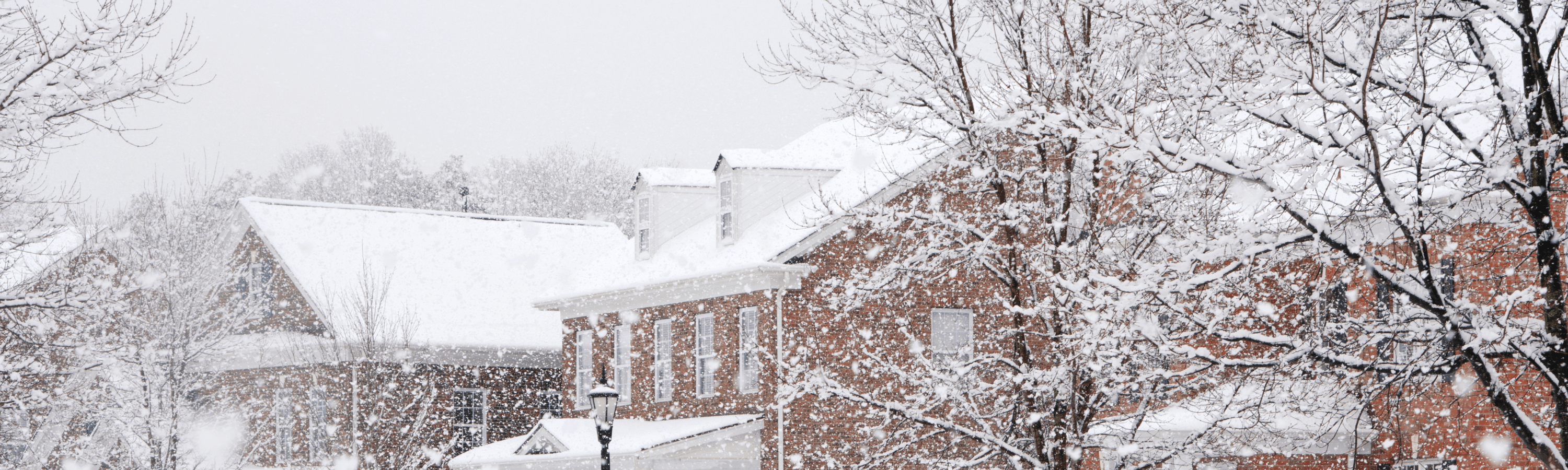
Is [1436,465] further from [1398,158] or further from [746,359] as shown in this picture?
[1398,158]

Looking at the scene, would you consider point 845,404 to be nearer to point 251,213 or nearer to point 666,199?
point 666,199

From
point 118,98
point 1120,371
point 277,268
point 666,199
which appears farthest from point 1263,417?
point 277,268

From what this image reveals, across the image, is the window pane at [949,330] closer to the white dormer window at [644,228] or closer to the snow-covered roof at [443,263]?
the white dormer window at [644,228]

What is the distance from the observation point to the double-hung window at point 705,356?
21.7 m

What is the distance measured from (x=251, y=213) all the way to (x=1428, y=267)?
25.4 metres

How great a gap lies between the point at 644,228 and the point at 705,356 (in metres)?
3.87

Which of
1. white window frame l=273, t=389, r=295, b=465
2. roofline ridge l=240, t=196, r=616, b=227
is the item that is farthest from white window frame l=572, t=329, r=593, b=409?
roofline ridge l=240, t=196, r=616, b=227

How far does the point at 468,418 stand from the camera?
27.0 metres

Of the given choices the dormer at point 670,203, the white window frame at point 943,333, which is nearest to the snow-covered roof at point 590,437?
the white window frame at point 943,333

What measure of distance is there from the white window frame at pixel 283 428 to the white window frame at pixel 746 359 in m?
10.2

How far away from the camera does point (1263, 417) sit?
542 inches

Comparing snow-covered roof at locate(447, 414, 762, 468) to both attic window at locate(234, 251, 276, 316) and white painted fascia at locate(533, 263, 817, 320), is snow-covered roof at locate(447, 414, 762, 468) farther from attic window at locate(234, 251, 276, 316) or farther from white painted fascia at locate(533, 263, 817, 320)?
attic window at locate(234, 251, 276, 316)

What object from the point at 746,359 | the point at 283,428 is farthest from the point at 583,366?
the point at 283,428

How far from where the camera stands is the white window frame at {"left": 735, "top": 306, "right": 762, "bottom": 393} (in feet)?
67.9
